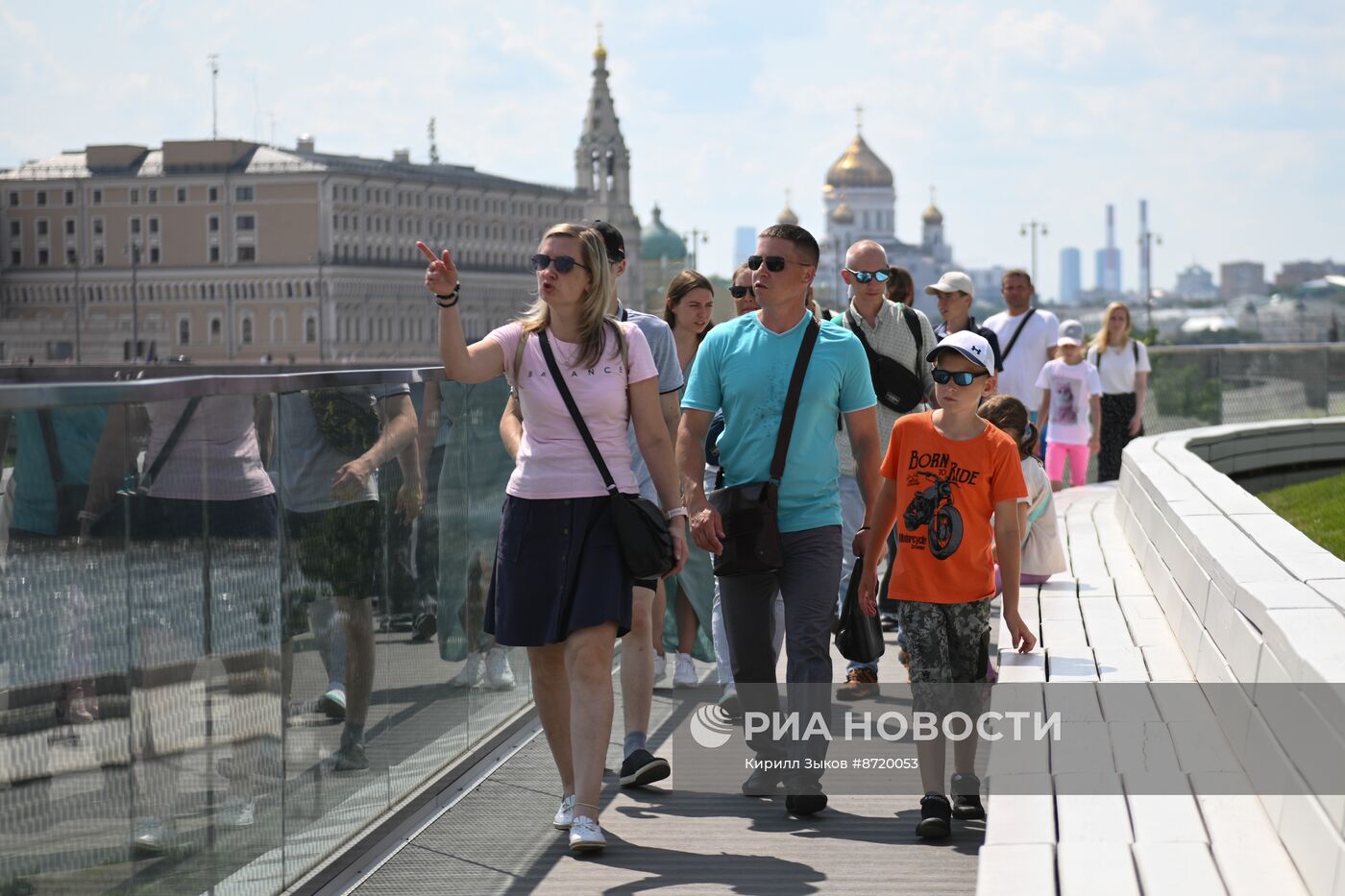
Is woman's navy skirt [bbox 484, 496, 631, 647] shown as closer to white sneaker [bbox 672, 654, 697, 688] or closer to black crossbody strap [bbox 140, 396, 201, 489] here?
black crossbody strap [bbox 140, 396, 201, 489]

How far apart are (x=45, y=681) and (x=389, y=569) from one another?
2205mm

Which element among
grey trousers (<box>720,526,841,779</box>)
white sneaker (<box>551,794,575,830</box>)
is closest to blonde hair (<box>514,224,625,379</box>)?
grey trousers (<box>720,526,841,779</box>)

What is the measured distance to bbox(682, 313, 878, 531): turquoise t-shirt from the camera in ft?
19.3

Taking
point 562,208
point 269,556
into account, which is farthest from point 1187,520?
point 562,208

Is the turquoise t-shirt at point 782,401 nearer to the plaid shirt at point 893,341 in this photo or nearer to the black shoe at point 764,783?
the black shoe at point 764,783

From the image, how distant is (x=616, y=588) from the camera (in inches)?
216

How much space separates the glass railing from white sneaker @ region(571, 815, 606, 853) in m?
0.66

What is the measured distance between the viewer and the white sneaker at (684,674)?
8062 millimetres

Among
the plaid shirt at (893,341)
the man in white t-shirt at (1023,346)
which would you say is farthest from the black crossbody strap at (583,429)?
the man in white t-shirt at (1023,346)

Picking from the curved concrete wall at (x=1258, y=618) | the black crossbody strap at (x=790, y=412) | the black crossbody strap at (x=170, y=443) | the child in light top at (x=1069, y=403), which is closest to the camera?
the curved concrete wall at (x=1258, y=618)

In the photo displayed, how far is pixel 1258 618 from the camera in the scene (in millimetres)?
4699

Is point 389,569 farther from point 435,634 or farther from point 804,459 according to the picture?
point 804,459

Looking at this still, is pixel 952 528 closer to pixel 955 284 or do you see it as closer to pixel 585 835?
pixel 585 835

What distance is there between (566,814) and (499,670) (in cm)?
165
